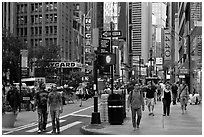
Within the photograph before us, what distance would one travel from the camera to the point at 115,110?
1581cm

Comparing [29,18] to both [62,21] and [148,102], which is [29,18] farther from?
[148,102]

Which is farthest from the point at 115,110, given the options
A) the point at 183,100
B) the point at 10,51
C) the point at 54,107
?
the point at 10,51

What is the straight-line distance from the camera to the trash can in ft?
51.4

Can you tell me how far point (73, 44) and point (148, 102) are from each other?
99.4m

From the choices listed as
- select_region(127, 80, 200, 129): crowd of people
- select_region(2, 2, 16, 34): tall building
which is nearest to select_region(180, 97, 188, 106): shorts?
select_region(127, 80, 200, 129): crowd of people

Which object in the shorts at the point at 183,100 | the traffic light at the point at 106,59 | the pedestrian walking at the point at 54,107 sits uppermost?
the traffic light at the point at 106,59

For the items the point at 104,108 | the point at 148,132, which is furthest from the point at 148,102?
the point at 148,132

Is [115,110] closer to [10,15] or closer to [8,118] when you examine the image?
[8,118]

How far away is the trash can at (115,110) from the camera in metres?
15.7

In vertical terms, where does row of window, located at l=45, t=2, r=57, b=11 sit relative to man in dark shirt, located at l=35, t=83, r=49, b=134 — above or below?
above

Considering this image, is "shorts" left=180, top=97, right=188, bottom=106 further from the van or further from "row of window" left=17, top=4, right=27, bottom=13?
"row of window" left=17, top=4, right=27, bottom=13

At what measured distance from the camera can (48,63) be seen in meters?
57.2

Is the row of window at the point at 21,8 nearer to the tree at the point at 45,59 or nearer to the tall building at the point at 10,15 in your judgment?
the tall building at the point at 10,15

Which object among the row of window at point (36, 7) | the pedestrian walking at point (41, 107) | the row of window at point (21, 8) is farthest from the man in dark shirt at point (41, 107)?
the row of window at point (21, 8)
